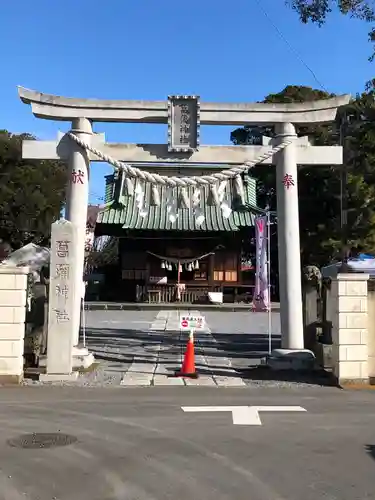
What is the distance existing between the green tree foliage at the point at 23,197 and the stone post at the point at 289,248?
22.1m

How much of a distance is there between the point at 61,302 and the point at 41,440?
15.0 feet

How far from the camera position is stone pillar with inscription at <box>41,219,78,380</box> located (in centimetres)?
1084

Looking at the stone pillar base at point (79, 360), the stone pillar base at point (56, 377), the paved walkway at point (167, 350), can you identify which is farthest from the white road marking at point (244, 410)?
the stone pillar base at point (79, 360)

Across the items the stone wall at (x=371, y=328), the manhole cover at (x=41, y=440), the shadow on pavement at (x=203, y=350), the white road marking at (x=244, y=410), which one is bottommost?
the manhole cover at (x=41, y=440)

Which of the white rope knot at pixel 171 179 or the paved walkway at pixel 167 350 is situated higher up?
the white rope knot at pixel 171 179

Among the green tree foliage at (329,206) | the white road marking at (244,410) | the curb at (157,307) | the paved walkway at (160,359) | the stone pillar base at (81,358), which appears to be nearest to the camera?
the white road marking at (244,410)

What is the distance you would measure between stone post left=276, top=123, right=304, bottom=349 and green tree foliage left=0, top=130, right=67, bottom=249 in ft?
72.6

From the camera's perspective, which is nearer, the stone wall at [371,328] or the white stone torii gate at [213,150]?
the stone wall at [371,328]

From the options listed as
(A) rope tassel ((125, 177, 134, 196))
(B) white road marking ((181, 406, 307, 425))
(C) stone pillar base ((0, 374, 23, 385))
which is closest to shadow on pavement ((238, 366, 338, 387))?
(B) white road marking ((181, 406, 307, 425))

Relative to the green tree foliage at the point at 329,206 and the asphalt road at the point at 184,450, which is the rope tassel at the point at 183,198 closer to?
the asphalt road at the point at 184,450

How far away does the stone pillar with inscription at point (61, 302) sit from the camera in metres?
10.8

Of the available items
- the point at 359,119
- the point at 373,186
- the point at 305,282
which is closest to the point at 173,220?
the point at 373,186

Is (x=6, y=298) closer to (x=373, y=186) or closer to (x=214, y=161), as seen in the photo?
(x=214, y=161)

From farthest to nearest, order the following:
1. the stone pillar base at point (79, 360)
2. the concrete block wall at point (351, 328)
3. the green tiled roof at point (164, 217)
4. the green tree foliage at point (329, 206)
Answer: the green tiled roof at point (164, 217)
the green tree foliage at point (329, 206)
the stone pillar base at point (79, 360)
the concrete block wall at point (351, 328)
